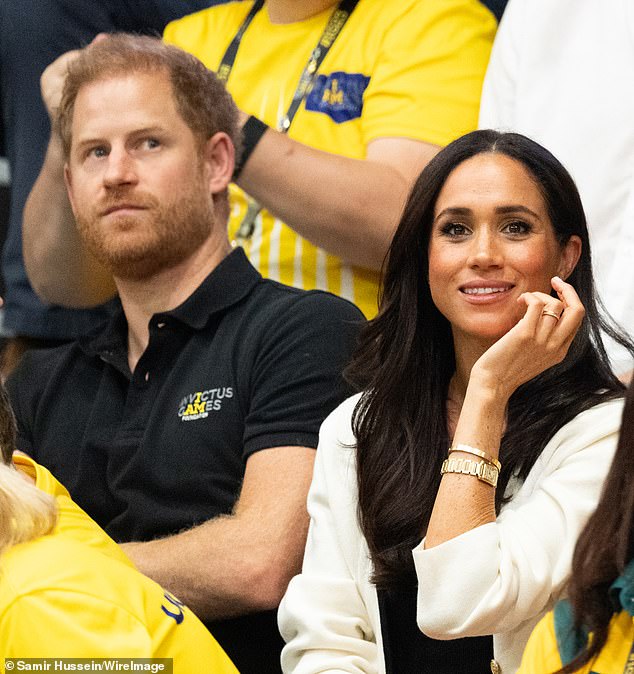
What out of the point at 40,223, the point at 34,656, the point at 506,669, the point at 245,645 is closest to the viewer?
the point at 34,656

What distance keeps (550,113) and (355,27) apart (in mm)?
533

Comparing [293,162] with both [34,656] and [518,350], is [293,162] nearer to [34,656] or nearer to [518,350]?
[518,350]

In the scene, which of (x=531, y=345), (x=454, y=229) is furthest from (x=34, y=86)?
(x=531, y=345)

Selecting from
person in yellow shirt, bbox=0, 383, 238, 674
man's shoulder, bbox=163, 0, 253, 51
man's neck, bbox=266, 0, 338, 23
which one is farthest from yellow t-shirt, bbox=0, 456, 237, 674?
man's shoulder, bbox=163, 0, 253, 51

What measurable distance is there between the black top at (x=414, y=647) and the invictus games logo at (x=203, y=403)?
2.05 feet

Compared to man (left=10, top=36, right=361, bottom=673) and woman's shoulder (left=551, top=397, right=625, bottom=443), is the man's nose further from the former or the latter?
woman's shoulder (left=551, top=397, right=625, bottom=443)

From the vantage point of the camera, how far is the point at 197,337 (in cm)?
298

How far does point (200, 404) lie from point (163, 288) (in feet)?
1.11

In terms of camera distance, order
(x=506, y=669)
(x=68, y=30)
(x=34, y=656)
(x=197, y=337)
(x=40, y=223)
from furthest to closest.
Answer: (x=68, y=30) < (x=40, y=223) < (x=197, y=337) < (x=506, y=669) < (x=34, y=656)

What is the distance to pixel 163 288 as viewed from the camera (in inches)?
121

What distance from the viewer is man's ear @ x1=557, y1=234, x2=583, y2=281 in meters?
2.48

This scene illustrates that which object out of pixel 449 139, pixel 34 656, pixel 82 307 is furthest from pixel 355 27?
pixel 34 656

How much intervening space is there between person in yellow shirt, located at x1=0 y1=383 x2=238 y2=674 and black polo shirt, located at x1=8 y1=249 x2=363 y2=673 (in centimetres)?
74

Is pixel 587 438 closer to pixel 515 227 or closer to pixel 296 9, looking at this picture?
pixel 515 227
